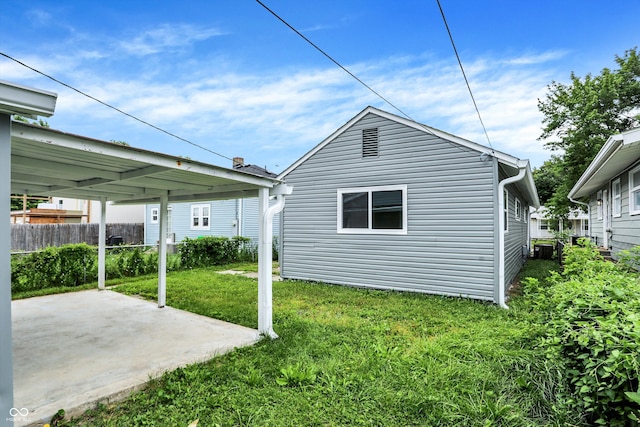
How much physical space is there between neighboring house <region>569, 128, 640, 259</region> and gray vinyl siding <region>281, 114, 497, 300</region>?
196 centimetres

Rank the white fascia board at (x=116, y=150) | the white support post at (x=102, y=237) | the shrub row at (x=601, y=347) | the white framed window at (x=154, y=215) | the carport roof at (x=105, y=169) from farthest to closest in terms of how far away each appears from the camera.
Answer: the white framed window at (x=154, y=215) < the white support post at (x=102, y=237) < the carport roof at (x=105, y=169) < the white fascia board at (x=116, y=150) < the shrub row at (x=601, y=347)

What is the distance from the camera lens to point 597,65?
16641 mm

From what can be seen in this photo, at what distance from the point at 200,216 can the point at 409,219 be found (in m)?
13.1

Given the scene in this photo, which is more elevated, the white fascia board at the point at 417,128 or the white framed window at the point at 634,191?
the white fascia board at the point at 417,128

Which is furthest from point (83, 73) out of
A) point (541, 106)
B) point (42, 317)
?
point (541, 106)

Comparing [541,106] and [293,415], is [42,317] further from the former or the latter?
[541,106]

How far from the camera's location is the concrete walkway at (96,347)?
285 centimetres

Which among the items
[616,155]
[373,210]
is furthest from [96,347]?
[616,155]

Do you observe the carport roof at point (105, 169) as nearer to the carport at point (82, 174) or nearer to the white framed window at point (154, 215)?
the carport at point (82, 174)

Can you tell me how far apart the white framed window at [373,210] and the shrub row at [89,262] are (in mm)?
6219

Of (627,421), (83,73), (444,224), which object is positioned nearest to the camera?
(627,421)

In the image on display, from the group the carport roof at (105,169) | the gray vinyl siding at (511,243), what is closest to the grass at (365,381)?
the carport roof at (105,169)

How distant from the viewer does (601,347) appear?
1733mm

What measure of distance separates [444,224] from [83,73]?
31.6 ft
